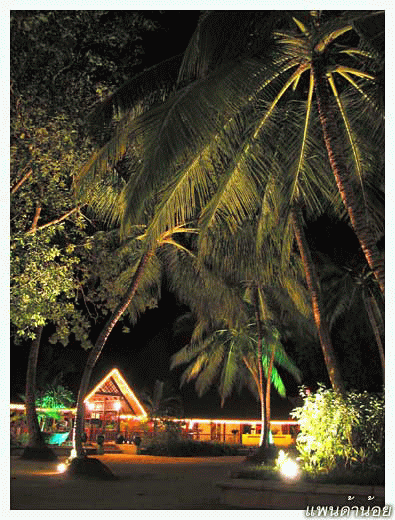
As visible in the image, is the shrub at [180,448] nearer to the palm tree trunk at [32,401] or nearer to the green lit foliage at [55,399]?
the green lit foliage at [55,399]

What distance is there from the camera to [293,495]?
955cm

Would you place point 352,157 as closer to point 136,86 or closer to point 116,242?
point 136,86

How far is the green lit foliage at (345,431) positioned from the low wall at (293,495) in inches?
37.6

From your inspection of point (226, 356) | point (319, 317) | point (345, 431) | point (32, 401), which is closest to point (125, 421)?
point (226, 356)

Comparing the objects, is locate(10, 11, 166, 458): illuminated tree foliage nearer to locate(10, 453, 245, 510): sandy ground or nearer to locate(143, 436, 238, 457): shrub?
locate(10, 453, 245, 510): sandy ground

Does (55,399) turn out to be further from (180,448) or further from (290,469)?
(290,469)

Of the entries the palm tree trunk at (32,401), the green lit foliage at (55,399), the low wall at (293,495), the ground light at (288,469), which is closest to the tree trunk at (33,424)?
the palm tree trunk at (32,401)

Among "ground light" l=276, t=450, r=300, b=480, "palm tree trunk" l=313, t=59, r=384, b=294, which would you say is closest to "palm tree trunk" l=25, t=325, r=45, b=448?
"ground light" l=276, t=450, r=300, b=480

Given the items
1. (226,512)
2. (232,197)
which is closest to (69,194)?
(232,197)

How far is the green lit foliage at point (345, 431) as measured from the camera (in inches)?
408

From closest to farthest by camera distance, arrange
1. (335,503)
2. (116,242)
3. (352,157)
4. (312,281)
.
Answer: (335,503)
(352,157)
(312,281)
(116,242)

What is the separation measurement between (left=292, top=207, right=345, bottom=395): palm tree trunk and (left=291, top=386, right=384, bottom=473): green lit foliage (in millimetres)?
396

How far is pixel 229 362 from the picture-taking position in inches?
1139
